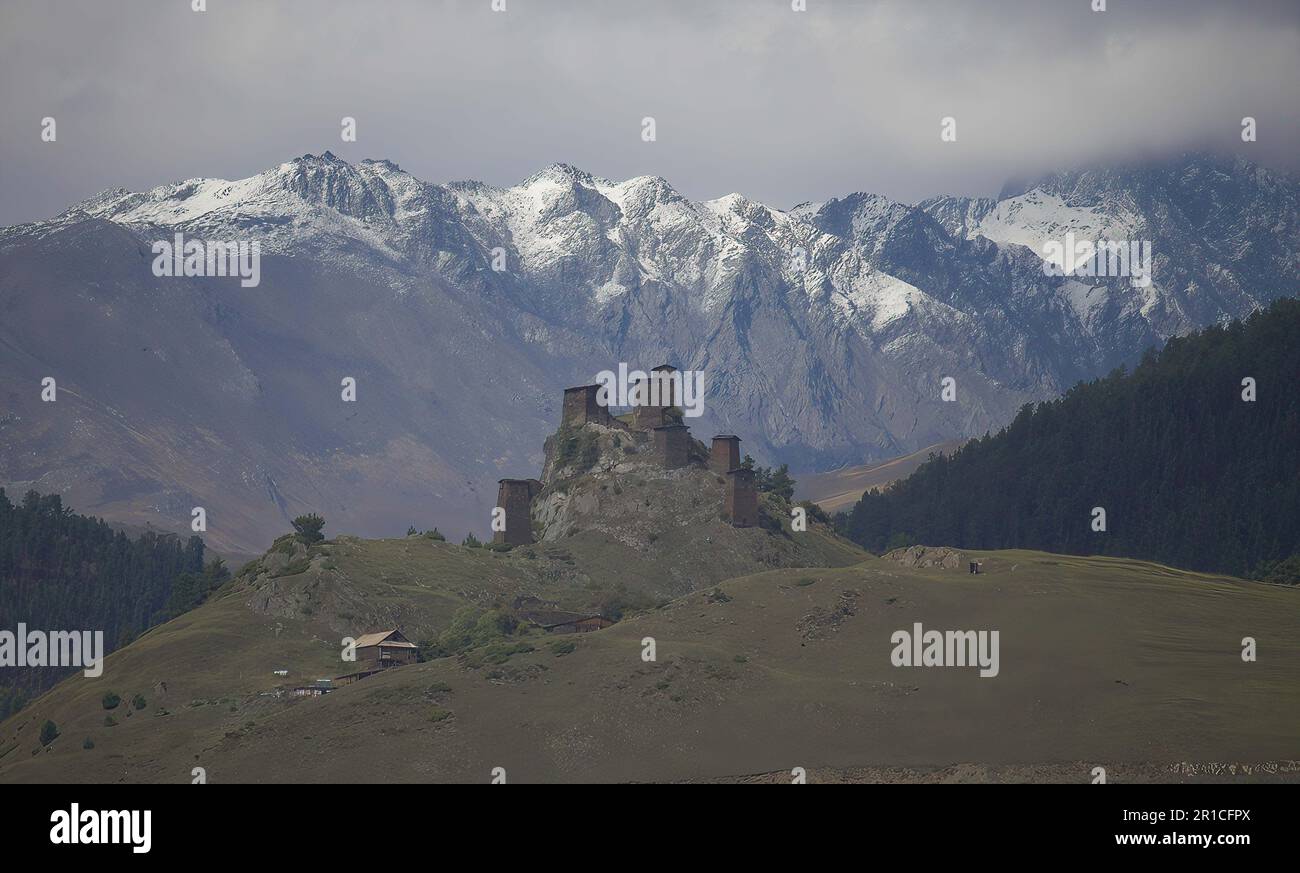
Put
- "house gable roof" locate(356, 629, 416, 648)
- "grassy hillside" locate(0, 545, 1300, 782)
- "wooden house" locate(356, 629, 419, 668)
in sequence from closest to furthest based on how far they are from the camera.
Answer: "grassy hillside" locate(0, 545, 1300, 782) → "wooden house" locate(356, 629, 419, 668) → "house gable roof" locate(356, 629, 416, 648)

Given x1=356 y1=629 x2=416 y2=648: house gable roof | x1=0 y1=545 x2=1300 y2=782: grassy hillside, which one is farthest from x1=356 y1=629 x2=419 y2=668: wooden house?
x1=0 y1=545 x2=1300 y2=782: grassy hillside

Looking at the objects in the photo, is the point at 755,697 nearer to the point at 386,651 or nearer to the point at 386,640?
the point at 386,651

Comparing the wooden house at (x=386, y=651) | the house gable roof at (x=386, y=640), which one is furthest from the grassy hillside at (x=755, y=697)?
the house gable roof at (x=386, y=640)

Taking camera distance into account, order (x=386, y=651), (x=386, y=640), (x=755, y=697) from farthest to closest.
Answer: (x=386, y=640) → (x=386, y=651) → (x=755, y=697)

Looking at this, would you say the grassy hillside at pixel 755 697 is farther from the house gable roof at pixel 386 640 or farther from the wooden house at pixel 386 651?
the house gable roof at pixel 386 640

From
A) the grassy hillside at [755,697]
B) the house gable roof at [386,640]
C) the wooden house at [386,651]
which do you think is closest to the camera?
the grassy hillside at [755,697]

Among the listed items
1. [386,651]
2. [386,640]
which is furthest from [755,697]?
[386,640]

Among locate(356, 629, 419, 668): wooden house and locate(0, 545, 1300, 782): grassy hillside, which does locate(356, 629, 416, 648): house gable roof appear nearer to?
locate(356, 629, 419, 668): wooden house
